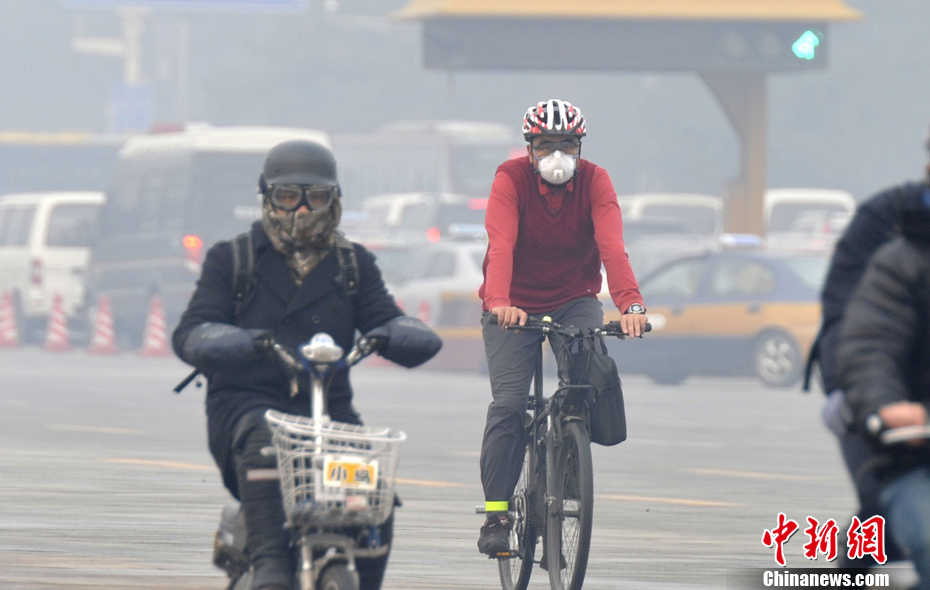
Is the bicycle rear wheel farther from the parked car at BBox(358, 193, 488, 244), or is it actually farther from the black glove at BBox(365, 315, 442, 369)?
the parked car at BBox(358, 193, 488, 244)

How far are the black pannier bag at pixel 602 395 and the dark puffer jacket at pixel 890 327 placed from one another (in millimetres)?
2911

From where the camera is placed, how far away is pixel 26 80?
335 feet

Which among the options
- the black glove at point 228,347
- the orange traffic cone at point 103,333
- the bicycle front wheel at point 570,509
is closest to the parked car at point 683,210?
the orange traffic cone at point 103,333

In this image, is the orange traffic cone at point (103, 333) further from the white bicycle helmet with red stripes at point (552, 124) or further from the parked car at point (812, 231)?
the white bicycle helmet with red stripes at point (552, 124)

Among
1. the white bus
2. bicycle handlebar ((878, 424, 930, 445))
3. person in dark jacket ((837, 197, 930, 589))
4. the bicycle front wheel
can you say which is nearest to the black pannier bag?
the bicycle front wheel

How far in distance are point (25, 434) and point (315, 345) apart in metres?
9.94

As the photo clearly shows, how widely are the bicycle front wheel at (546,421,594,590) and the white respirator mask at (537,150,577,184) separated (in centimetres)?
89

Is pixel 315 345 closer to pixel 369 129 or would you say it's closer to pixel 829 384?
pixel 829 384

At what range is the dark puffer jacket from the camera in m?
4.38

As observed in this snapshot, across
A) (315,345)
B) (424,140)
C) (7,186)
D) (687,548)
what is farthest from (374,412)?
(7,186)

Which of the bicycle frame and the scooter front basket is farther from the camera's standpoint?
the bicycle frame

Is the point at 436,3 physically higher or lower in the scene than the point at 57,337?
higher

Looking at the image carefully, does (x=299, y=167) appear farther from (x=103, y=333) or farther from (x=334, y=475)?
(x=103, y=333)

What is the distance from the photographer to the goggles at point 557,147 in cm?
757
